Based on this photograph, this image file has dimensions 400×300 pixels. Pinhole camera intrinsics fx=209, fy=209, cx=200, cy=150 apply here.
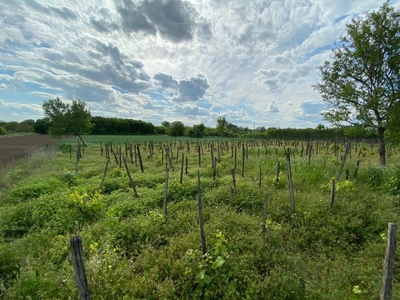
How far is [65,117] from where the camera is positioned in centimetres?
2961

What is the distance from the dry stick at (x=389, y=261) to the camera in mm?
2186

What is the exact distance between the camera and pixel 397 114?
11.0 metres

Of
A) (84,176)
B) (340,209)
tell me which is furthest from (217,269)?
(84,176)

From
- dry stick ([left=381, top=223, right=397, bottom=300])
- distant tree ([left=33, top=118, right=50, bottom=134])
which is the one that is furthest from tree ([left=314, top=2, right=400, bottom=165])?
distant tree ([left=33, top=118, right=50, bottom=134])

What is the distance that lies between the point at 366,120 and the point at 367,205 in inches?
334

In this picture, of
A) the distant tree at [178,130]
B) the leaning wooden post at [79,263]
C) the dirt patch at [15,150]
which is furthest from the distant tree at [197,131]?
the leaning wooden post at [79,263]

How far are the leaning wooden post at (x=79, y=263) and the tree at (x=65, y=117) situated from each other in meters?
31.3

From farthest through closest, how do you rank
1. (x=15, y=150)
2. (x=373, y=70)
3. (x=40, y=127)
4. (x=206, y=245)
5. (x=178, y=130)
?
(x=178, y=130)
(x=40, y=127)
(x=15, y=150)
(x=373, y=70)
(x=206, y=245)

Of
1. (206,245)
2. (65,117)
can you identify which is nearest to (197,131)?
(65,117)

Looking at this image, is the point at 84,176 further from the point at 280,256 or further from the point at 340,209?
the point at 340,209

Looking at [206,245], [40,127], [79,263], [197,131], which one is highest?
[40,127]

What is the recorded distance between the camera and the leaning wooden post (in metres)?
2.10

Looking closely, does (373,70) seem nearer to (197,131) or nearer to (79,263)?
(79,263)

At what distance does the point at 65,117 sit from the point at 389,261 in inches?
1379
